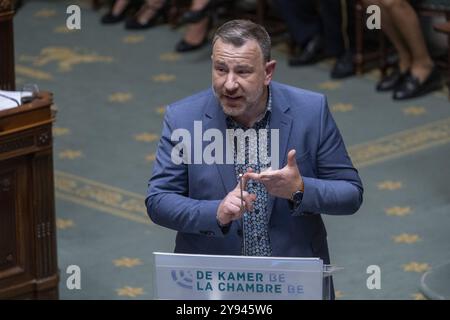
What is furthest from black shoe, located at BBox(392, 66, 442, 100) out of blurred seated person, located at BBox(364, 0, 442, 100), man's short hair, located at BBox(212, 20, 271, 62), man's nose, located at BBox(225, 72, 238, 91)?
man's nose, located at BBox(225, 72, 238, 91)

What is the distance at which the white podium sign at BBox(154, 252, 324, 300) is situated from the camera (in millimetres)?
3020

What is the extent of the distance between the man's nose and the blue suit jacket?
21 centimetres

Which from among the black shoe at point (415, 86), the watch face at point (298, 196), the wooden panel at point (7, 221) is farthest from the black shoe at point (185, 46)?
the watch face at point (298, 196)

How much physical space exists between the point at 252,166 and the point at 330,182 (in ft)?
0.73

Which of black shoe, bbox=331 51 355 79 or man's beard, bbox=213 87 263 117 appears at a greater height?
black shoe, bbox=331 51 355 79

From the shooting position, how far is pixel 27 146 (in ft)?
17.3

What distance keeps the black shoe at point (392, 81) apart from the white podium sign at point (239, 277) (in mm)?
5310

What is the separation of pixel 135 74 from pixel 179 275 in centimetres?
592

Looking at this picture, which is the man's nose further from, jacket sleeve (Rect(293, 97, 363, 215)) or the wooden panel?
the wooden panel

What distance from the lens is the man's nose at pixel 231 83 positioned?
127 inches

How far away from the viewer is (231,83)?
322 centimetres
